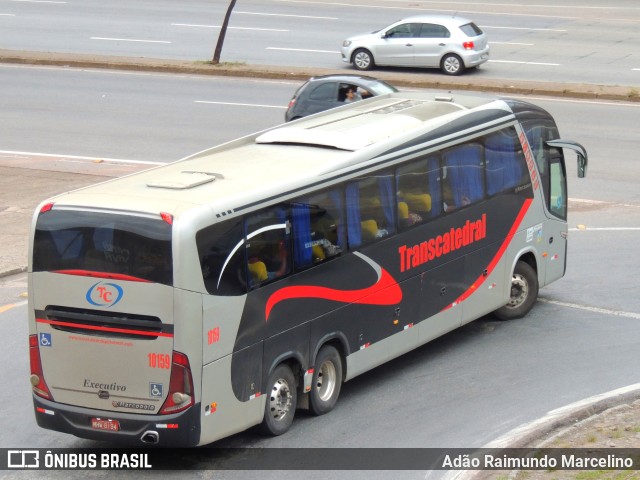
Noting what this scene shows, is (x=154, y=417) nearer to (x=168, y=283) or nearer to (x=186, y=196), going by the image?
(x=168, y=283)

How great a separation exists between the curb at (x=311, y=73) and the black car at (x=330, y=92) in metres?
5.74

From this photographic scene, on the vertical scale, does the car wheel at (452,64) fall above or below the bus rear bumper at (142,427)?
above

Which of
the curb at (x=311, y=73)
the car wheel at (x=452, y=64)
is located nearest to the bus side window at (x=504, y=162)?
the curb at (x=311, y=73)

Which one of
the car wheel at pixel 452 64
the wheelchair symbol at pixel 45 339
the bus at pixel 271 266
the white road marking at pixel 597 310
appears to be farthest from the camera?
the car wheel at pixel 452 64

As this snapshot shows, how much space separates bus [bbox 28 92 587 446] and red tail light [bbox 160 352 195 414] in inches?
0.5

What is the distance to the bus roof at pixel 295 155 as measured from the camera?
10703mm

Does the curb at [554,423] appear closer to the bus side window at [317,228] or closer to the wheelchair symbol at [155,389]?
the bus side window at [317,228]

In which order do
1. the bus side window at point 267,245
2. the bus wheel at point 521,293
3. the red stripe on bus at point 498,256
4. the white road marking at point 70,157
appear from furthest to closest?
1. the white road marking at point 70,157
2. the bus wheel at point 521,293
3. the red stripe on bus at point 498,256
4. the bus side window at point 267,245

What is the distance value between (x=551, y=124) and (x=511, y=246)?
1.99 meters

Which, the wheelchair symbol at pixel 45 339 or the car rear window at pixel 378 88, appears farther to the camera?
the car rear window at pixel 378 88

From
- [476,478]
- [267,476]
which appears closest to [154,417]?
[267,476]

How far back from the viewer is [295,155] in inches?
492

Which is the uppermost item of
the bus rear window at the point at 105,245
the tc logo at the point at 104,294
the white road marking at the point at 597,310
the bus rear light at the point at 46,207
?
the bus rear light at the point at 46,207

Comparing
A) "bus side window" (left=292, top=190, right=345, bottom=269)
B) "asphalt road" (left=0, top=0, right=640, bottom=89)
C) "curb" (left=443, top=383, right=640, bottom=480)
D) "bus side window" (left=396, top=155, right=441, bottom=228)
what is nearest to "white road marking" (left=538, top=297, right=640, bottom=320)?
"curb" (left=443, top=383, right=640, bottom=480)
